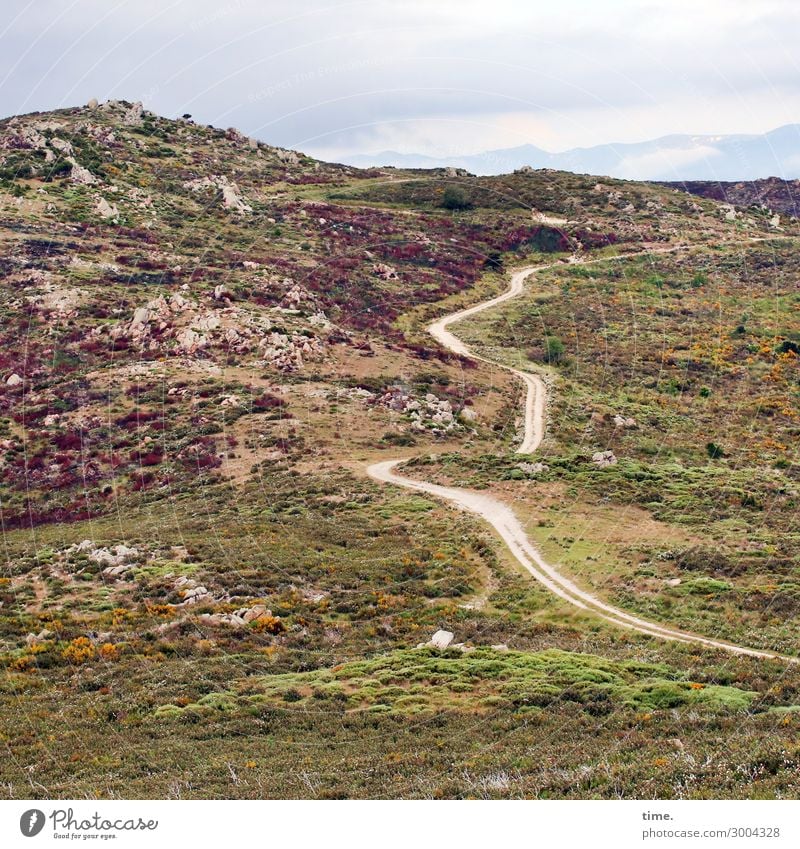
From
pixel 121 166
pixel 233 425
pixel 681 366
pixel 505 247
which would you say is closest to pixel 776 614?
pixel 233 425

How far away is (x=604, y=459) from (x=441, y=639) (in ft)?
80.0

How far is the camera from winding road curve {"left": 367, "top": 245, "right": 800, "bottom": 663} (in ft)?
84.9

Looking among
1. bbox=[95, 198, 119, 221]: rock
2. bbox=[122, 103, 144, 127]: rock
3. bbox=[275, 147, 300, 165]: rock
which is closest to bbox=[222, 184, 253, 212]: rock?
bbox=[95, 198, 119, 221]: rock

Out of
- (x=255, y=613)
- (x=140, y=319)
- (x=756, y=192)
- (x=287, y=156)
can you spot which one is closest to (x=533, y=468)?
(x=255, y=613)

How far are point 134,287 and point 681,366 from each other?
167 feet

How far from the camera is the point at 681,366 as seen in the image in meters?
72.0

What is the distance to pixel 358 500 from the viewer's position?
40406 millimetres

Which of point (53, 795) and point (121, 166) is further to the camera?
point (121, 166)

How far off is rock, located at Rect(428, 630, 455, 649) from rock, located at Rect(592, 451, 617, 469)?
23022 mm

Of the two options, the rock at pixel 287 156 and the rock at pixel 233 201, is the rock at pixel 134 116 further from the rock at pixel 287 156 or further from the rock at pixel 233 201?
the rock at pixel 233 201

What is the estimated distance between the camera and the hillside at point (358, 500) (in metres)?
19.2

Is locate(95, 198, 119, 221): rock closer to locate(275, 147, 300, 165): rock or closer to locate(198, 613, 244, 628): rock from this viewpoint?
locate(275, 147, 300, 165): rock

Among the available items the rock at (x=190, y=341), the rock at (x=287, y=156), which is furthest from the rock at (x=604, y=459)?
the rock at (x=287, y=156)

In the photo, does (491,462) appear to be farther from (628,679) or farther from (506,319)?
(506,319)
